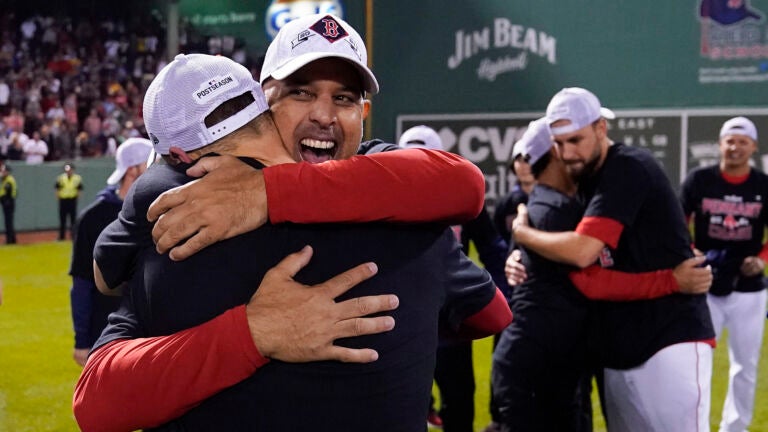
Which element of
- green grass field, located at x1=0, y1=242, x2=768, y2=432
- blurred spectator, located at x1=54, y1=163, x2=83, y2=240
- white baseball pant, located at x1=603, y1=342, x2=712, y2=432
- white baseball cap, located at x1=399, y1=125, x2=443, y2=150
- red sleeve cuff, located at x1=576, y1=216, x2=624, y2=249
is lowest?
green grass field, located at x1=0, y1=242, x2=768, y2=432

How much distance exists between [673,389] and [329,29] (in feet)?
7.56

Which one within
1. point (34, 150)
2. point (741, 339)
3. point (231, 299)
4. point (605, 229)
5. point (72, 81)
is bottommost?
point (741, 339)

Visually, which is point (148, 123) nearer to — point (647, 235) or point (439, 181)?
point (439, 181)

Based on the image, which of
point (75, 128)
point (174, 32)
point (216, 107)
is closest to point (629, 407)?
point (216, 107)

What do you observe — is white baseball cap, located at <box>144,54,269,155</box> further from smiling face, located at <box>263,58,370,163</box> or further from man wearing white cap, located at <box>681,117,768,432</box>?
man wearing white cap, located at <box>681,117,768,432</box>

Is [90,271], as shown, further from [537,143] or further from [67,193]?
[67,193]

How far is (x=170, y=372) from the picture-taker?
1.56 m

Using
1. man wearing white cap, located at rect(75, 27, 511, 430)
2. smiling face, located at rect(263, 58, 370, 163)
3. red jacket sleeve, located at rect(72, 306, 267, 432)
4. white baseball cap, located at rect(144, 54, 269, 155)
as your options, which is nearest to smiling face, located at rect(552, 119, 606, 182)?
smiling face, located at rect(263, 58, 370, 163)

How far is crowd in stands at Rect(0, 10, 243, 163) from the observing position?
80.2 ft

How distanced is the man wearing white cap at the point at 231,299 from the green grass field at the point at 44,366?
15.7 ft

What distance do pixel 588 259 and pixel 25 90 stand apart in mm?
26606

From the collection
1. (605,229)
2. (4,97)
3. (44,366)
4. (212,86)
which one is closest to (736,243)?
(605,229)

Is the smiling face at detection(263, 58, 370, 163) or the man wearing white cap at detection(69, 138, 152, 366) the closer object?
the smiling face at detection(263, 58, 370, 163)

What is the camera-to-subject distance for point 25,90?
88.9 ft
